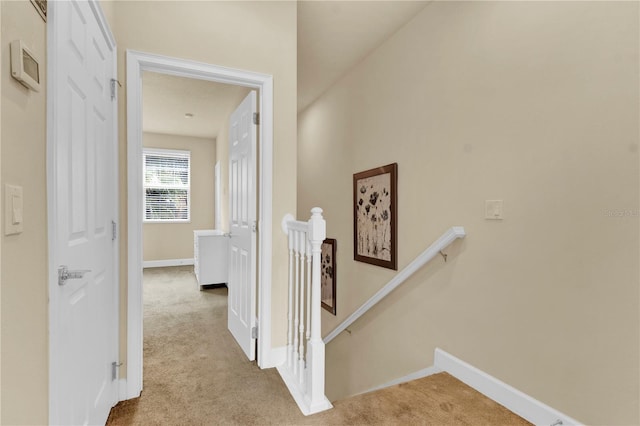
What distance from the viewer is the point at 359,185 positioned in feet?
11.5

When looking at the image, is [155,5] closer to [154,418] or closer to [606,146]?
[154,418]

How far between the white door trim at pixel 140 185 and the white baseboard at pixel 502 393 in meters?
1.23

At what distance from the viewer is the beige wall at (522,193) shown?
143 cm

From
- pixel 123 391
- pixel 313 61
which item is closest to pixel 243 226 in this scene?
pixel 123 391

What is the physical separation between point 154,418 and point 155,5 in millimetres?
2363

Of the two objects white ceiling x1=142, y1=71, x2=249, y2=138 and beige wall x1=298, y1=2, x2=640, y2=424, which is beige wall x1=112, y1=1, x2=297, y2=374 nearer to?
beige wall x1=298, y1=2, x2=640, y2=424

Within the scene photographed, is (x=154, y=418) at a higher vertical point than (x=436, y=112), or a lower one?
lower

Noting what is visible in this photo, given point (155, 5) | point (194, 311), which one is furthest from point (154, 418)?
point (155, 5)

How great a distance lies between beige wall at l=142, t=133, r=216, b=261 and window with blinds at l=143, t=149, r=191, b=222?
11 centimetres

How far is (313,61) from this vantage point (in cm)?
349

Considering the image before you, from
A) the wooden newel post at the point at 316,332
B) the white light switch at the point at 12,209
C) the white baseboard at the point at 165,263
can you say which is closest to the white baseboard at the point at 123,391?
the wooden newel post at the point at 316,332

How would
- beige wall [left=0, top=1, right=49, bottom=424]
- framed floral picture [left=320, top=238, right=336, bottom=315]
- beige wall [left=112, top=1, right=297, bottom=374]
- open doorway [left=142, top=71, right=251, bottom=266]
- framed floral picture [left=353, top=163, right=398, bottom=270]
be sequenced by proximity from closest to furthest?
beige wall [left=0, top=1, right=49, bottom=424] < beige wall [left=112, top=1, right=297, bottom=374] < framed floral picture [left=353, top=163, right=398, bottom=270] < framed floral picture [left=320, top=238, right=336, bottom=315] < open doorway [left=142, top=71, right=251, bottom=266]

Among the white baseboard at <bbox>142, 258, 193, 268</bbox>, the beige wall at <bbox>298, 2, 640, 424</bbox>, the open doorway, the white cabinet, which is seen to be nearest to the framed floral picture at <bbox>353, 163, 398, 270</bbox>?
the beige wall at <bbox>298, 2, 640, 424</bbox>

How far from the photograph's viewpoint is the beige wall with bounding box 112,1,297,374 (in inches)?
73.5
